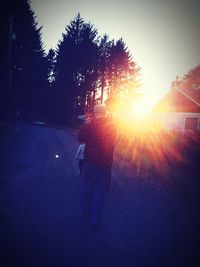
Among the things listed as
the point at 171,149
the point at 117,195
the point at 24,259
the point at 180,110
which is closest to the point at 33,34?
the point at 180,110

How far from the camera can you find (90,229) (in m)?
4.13

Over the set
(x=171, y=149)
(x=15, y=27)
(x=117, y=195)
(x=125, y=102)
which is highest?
(x=15, y=27)

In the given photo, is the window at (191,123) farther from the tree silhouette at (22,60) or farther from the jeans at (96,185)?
the jeans at (96,185)

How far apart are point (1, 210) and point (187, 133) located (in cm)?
751

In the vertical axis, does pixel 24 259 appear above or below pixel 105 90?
below

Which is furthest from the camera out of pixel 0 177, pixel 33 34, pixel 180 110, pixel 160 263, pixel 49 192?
pixel 33 34

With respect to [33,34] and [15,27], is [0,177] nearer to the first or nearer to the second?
[15,27]

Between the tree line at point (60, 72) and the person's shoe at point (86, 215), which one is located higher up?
the tree line at point (60, 72)

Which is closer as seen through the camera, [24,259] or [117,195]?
[24,259]

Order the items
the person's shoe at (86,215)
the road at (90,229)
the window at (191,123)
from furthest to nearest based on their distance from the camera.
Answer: the window at (191,123) → the person's shoe at (86,215) → the road at (90,229)

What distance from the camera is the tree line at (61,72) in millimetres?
28016

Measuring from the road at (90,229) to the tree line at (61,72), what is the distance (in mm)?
18131

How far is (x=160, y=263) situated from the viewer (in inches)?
130

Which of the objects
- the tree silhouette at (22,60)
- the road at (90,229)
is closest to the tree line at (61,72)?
the tree silhouette at (22,60)
